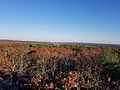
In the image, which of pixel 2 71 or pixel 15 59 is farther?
pixel 15 59

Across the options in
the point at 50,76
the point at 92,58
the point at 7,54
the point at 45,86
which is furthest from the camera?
the point at 7,54

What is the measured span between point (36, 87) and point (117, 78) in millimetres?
3514

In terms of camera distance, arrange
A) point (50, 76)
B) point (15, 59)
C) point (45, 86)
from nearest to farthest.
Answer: point (45, 86) < point (50, 76) < point (15, 59)

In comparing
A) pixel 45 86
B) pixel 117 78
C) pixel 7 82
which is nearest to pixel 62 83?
pixel 45 86

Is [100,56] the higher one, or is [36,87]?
[100,56]

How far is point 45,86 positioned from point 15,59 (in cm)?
895

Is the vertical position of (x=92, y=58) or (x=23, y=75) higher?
(x=92, y=58)

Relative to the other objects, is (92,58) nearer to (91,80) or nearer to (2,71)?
(91,80)

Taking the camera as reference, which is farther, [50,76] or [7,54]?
[7,54]

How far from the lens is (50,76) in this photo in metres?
15.4

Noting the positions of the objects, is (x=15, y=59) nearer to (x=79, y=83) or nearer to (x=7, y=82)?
(x=7, y=82)

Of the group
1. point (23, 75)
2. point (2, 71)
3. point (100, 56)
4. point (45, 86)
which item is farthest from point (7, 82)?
point (100, 56)

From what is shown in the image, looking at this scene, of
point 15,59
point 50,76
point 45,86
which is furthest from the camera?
point 15,59

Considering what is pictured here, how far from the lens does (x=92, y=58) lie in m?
16.5
